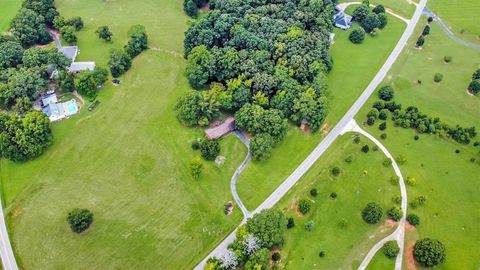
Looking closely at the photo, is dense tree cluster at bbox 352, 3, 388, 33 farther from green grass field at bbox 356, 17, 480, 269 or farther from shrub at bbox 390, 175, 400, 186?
shrub at bbox 390, 175, 400, 186

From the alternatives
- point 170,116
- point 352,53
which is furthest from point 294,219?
point 352,53

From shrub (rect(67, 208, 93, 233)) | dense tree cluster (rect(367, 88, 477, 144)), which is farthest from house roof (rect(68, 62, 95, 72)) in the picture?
dense tree cluster (rect(367, 88, 477, 144))

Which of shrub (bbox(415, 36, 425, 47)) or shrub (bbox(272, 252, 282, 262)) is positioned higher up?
shrub (bbox(415, 36, 425, 47))

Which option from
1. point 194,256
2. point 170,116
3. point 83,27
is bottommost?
point 194,256

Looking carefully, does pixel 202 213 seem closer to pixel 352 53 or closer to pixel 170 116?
pixel 170 116

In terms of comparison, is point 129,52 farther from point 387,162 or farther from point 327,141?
point 387,162

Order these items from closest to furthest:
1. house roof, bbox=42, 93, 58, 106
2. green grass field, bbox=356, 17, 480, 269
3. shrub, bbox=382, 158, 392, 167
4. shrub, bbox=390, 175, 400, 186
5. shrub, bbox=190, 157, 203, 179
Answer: green grass field, bbox=356, 17, 480, 269
shrub, bbox=190, 157, 203, 179
shrub, bbox=390, 175, 400, 186
shrub, bbox=382, 158, 392, 167
house roof, bbox=42, 93, 58, 106
